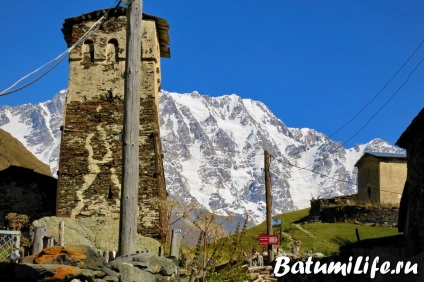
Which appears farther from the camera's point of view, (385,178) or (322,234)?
(385,178)

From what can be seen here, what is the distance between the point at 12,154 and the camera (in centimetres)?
9700

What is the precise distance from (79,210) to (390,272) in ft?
59.3

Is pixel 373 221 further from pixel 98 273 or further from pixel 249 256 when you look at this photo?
pixel 98 273

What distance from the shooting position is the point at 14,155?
319 ft

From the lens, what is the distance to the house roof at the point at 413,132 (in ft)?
73.5

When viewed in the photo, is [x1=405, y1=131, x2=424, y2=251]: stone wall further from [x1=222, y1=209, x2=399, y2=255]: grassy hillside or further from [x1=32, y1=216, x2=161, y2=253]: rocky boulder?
[x1=222, y1=209, x2=399, y2=255]: grassy hillside

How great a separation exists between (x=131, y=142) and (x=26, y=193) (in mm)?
19879

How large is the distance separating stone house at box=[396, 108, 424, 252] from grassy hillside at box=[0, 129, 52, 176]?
65.4 meters

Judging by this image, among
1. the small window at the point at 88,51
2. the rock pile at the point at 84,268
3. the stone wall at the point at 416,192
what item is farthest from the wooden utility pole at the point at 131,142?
the small window at the point at 88,51

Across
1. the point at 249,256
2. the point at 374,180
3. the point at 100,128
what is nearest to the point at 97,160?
the point at 100,128

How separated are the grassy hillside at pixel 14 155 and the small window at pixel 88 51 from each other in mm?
53614

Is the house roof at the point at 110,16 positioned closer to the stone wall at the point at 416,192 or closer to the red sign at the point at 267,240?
the red sign at the point at 267,240

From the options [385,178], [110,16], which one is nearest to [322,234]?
[385,178]

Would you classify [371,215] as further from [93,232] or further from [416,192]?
[93,232]
